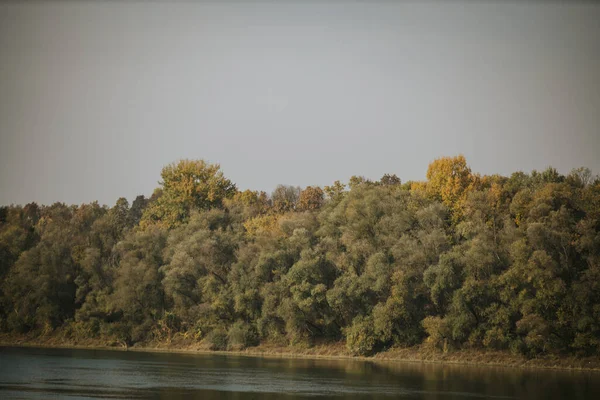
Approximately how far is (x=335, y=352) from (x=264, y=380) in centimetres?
2964

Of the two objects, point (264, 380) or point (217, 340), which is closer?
point (264, 380)

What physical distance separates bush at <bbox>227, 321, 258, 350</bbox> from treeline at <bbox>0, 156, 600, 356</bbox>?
6.8 inches

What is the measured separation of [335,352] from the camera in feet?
289

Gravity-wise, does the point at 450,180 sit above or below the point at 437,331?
above

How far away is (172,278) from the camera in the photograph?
315ft

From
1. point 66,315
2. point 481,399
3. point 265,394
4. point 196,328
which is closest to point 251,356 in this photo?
point 196,328

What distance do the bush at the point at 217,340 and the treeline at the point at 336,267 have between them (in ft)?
0.58

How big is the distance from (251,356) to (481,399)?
4353 cm

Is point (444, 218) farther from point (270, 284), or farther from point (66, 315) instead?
point (66, 315)

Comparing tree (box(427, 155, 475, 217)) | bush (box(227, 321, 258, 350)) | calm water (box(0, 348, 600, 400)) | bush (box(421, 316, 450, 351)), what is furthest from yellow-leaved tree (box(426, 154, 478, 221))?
bush (box(227, 321, 258, 350))

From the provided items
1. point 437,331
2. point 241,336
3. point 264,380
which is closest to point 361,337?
point 437,331

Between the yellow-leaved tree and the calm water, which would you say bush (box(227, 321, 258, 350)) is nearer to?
the calm water

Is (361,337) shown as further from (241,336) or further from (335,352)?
(241,336)

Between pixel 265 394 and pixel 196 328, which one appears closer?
pixel 265 394
